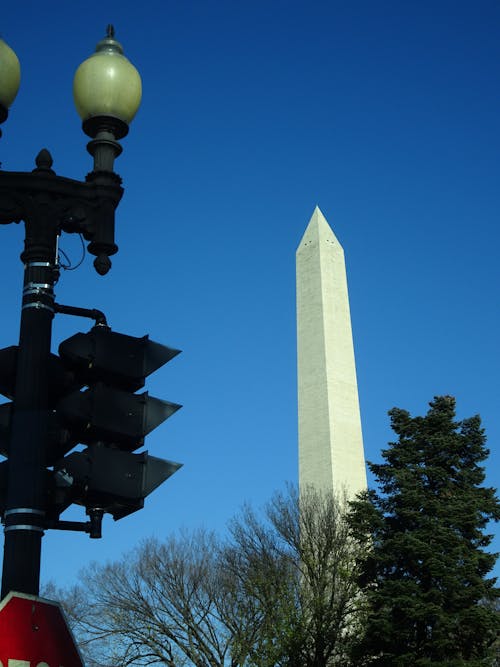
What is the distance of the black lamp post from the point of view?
4996 mm

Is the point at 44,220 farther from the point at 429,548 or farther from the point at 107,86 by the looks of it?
the point at 429,548

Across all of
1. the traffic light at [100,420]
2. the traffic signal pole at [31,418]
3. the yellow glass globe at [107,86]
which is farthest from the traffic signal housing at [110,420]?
the yellow glass globe at [107,86]

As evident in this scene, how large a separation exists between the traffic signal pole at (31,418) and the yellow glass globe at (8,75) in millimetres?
753

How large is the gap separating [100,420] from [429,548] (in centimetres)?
2869

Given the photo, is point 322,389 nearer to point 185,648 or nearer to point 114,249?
point 185,648

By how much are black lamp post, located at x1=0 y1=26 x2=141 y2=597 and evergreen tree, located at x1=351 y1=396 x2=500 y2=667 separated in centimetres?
2723

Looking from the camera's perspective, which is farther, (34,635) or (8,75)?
(8,75)

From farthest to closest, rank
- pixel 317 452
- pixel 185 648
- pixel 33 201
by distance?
pixel 317 452 < pixel 185 648 < pixel 33 201

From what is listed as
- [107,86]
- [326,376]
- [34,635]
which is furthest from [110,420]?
[326,376]

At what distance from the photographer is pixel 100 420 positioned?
5.17 m

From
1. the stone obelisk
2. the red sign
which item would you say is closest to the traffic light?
the red sign

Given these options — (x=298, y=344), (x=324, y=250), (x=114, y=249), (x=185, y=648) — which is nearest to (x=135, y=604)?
(x=185, y=648)

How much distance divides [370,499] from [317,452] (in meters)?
10.3

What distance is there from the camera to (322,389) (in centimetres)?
4772
